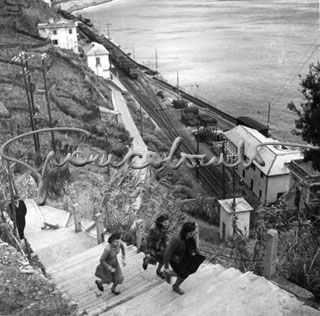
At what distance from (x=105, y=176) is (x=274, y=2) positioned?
11353 cm

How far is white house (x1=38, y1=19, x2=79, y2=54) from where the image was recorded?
4094 cm

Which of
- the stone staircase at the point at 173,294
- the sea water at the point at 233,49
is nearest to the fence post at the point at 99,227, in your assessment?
the stone staircase at the point at 173,294

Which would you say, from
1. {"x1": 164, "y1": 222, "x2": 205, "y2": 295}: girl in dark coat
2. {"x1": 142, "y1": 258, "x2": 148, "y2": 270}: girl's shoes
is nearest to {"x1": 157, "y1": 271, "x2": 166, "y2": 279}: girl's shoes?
{"x1": 142, "y1": 258, "x2": 148, "y2": 270}: girl's shoes

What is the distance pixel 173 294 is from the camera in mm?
4879

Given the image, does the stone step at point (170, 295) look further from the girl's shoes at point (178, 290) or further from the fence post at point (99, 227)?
the fence post at point (99, 227)

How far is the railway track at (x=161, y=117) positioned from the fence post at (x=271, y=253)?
51.3 feet

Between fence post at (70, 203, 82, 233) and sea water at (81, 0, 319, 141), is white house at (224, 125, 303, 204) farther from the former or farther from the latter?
fence post at (70, 203, 82, 233)

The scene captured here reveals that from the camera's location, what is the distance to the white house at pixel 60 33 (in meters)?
40.9

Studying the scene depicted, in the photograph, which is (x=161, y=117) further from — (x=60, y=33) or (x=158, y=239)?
(x=158, y=239)

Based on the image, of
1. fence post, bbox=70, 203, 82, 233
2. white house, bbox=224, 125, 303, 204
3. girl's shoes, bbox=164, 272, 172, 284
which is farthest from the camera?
white house, bbox=224, 125, 303, 204

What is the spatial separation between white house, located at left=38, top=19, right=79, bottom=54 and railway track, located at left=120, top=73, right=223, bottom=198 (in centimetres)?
727

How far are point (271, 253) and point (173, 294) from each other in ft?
3.95

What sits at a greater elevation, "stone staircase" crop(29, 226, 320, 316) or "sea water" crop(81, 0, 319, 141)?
"stone staircase" crop(29, 226, 320, 316)

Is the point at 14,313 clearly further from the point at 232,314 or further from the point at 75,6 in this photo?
the point at 75,6
